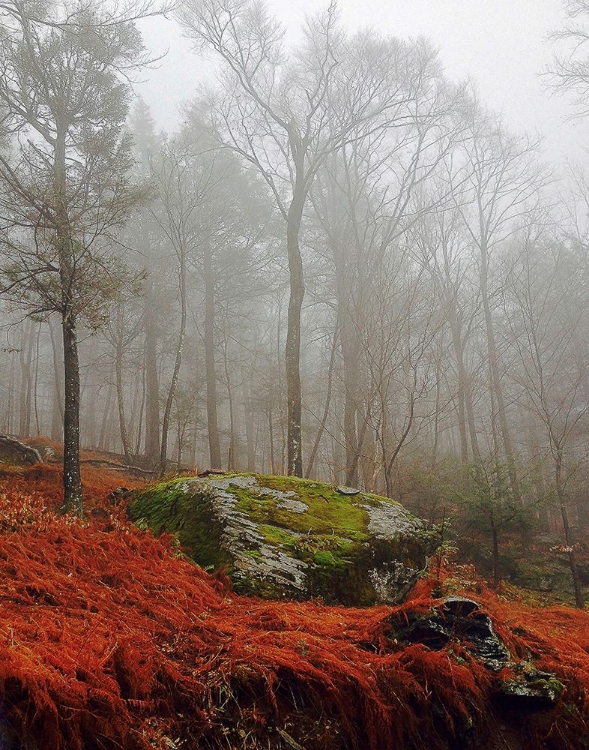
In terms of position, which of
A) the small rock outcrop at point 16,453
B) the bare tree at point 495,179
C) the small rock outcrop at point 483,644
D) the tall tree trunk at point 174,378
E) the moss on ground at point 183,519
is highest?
the bare tree at point 495,179

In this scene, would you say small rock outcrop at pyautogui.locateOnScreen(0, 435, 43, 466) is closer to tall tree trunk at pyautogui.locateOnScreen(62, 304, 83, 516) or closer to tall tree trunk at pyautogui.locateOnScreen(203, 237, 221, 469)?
tall tree trunk at pyautogui.locateOnScreen(62, 304, 83, 516)

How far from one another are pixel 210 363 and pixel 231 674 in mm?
14913

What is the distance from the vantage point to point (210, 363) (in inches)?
663

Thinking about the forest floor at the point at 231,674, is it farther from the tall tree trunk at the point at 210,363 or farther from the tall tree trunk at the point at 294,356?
the tall tree trunk at the point at 210,363

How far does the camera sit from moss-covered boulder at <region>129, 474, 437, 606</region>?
164 inches

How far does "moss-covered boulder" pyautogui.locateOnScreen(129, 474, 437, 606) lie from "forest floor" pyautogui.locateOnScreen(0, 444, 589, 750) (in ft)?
1.66

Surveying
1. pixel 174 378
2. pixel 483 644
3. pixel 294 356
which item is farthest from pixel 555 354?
pixel 483 644

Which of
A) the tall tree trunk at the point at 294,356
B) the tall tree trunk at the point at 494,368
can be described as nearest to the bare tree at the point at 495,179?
the tall tree trunk at the point at 494,368

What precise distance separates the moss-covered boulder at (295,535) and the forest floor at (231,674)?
0.51m

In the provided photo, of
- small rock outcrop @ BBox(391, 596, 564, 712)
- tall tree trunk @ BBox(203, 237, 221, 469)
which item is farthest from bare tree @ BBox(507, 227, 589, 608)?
tall tree trunk @ BBox(203, 237, 221, 469)

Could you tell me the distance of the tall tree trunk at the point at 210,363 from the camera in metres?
15.9

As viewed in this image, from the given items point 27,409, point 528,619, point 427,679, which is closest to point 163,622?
point 427,679

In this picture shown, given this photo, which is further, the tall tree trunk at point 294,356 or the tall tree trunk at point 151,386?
the tall tree trunk at point 151,386

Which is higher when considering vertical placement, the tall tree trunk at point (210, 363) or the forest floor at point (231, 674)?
the tall tree trunk at point (210, 363)
